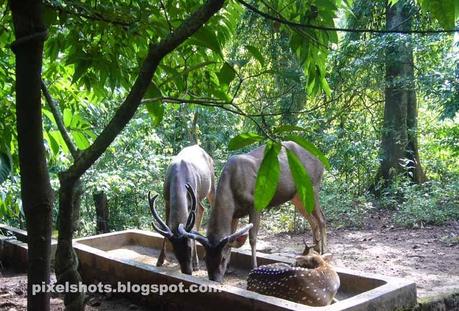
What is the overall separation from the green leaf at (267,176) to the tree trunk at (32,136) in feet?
1.90

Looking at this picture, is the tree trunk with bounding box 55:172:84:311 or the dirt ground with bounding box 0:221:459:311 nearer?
the tree trunk with bounding box 55:172:84:311

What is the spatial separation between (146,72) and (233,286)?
2.74 metres

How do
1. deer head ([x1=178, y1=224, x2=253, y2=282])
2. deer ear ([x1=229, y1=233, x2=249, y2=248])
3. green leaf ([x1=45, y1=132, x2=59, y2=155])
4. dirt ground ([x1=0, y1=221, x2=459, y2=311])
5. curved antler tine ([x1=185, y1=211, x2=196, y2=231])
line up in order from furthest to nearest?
deer ear ([x1=229, y1=233, x2=249, y2=248])
curved antler tine ([x1=185, y1=211, x2=196, y2=231])
deer head ([x1=178, y1=224, x2=253, y2=282])
dirt ground ([x1=0, y1=221, x2=459, y2=311])
green leaf ([x1=45, y1=132, x2=59, y2=155])

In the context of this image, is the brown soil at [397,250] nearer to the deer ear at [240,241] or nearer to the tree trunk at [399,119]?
the deer ear at [240,241]

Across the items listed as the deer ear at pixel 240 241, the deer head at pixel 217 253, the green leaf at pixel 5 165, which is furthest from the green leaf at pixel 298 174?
the deer ear at pixel 240 241

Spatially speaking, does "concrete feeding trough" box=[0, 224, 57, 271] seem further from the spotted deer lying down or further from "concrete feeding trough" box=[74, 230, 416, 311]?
the spotted deer lying down

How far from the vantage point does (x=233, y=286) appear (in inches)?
151

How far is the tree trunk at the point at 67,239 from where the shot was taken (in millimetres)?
1544

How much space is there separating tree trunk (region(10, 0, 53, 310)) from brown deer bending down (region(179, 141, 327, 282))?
3.14 m

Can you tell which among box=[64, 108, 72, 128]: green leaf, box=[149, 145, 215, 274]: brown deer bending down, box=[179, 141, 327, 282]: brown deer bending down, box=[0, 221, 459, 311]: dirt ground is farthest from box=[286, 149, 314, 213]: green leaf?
box=[149, 145, 215, 274]: brown deer bending down

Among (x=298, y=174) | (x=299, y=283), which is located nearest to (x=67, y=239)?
(x=298, y=174)

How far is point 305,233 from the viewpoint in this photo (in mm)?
8328

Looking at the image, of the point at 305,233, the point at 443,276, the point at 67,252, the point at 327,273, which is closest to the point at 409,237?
the point at 305,233

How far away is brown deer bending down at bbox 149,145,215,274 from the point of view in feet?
15.9
